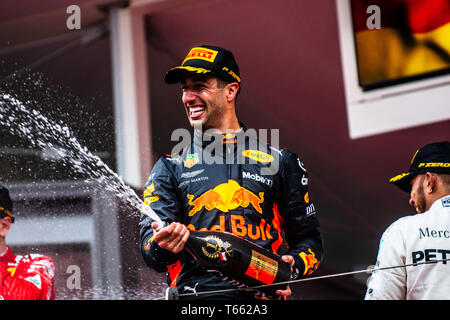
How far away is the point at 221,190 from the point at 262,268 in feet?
0.92

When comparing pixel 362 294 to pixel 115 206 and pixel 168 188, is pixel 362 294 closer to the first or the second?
pixel 115 206

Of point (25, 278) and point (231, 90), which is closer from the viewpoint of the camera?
point (231, 90)

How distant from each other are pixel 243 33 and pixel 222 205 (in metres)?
1.62

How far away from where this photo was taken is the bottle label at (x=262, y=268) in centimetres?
196

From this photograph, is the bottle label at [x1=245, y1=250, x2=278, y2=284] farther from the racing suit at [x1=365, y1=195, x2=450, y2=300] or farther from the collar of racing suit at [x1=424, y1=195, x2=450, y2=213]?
the collar of racing suit at [x1=424, y1=195, x2=450, y2=213]

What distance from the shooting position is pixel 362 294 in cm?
334

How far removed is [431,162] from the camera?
7.47ft

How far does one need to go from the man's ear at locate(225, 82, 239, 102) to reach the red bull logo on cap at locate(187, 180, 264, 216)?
301mm

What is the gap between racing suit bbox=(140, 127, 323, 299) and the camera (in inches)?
81.9

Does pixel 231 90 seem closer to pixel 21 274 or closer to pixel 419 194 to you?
pixel 419 194

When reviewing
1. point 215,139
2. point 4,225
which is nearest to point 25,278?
point 4,225

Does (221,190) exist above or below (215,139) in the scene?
below

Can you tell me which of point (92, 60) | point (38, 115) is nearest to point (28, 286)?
point (38, 115)

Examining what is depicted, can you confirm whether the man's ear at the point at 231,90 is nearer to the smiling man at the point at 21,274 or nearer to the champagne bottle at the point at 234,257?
the champagne bottle at the point at 234,257
